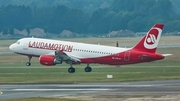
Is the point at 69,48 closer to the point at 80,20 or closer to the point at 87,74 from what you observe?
the point at 87,74

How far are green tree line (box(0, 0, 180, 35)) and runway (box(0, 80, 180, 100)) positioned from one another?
115 metres

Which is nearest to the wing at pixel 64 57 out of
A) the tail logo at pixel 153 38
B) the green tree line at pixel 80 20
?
the tail logo at pixel 153 38

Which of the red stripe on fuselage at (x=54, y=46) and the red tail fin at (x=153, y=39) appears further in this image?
the red stripe on fuselage at (x=54, y=46)

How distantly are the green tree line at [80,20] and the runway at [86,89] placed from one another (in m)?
115

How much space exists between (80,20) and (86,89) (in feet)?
443

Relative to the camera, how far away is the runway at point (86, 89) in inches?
2124

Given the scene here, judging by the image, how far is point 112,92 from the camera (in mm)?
54156

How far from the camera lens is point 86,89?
187 feet

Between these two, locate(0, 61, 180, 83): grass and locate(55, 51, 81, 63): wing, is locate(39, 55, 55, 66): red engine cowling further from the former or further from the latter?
locate(0, 61, 180, 83): grass

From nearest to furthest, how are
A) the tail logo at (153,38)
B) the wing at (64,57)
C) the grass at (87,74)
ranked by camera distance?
the grass at (87,74) < the tail logo at (153,38) < the wing at (64,57)

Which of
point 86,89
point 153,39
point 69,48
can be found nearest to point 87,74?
point 69,48

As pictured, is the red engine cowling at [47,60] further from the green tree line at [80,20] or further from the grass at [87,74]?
the green tree line at [80,20]

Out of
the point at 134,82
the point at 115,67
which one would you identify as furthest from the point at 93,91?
the point at 115,67

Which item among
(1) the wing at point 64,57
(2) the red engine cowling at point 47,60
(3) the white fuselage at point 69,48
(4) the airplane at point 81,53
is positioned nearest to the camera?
(4) the airplane at point 81,53
